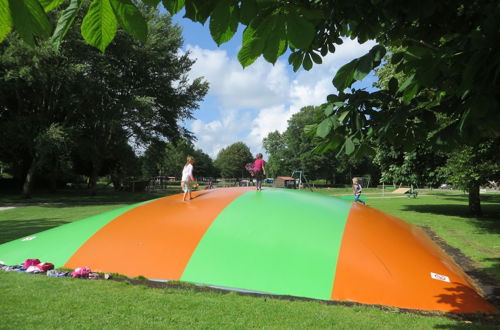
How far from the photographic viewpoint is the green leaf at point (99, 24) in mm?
1341

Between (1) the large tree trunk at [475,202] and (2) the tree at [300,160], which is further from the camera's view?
(2) the tree at [300,160]

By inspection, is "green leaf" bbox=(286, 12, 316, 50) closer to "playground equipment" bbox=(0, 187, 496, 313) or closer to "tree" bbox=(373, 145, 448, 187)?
"playground equipment" bbox=(0, 187, 496, 313)

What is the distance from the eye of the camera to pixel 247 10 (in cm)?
160

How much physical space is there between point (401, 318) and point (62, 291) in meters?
4.68

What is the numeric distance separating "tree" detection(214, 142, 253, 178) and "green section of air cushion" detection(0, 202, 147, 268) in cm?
8195

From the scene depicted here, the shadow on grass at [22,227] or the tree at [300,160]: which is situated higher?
the tree at [300,160]

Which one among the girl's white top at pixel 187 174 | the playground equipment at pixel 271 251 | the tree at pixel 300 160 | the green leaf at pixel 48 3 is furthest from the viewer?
the tree at pixel 300 160

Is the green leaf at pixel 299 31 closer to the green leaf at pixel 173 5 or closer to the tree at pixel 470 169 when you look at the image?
the green leaf at pixel 173 5

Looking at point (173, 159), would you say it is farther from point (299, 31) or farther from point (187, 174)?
point (299, 31)

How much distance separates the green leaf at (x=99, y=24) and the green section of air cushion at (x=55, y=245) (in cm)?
640

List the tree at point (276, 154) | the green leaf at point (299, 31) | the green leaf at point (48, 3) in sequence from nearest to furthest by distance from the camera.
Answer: the green leaf at point (48, 3) → the green leaf at point (299, 31) → the tree at point (276, 154)

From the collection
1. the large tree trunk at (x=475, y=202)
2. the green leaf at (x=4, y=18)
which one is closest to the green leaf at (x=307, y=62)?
the green leaf at (x=4, y=18)

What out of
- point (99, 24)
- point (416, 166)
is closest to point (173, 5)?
point (99, 24)

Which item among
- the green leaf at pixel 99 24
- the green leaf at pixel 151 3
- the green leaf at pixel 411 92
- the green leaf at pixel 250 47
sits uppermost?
the green leaf at pixel 411 92
